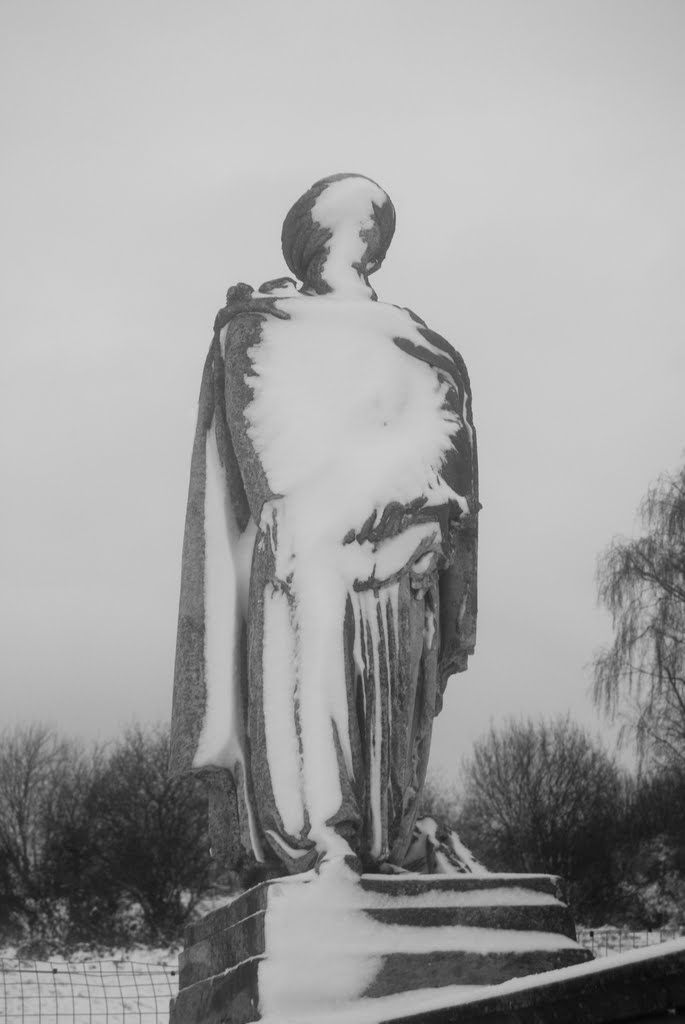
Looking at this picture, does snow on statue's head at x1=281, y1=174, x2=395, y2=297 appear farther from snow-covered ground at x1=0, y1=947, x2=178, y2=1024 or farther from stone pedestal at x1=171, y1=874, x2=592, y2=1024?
snow-covered ground at x1=0, y1=947, x2=178, y2=1024

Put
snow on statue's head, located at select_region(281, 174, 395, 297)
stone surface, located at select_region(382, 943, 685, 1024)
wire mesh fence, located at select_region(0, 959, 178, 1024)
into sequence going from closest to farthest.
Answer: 1. stone surface, located at select_region(382, 943, 685, 1024)
2. snow on statue's head, located at select_region(281, 174, 395, 297)
3. wire mesh fence, located at select_region(0, 959, 178, 1024)

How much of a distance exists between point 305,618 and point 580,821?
2963 cm

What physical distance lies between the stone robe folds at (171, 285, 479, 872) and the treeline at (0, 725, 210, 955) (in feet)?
58.7

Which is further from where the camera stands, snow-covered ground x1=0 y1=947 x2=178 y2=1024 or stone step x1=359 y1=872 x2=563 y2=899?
snow-covered ground x1=0 y1=947 x2=178 y2=1024

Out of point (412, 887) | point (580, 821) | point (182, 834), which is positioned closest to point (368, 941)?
point (412, 887)

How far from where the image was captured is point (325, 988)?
3.90m

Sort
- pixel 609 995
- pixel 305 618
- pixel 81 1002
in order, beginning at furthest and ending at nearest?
pixel 81 1002 → pixel 305 618 → pixel 609 995

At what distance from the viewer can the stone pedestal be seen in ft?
12.9

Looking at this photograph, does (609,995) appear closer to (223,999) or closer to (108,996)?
(223,999)

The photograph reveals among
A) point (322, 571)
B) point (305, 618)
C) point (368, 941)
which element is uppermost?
point (322, 571)

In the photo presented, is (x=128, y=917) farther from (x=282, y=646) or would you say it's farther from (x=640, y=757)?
(x=282, y=646)

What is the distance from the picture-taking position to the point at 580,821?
32.8m

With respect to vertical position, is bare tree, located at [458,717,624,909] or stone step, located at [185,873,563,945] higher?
bare tree, located at [458,717,624,909]

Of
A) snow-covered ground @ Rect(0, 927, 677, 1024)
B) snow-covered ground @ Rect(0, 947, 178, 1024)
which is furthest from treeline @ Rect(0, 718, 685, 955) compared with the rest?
snow-covered ground @ Rect(0, 947, 178, 1024)
